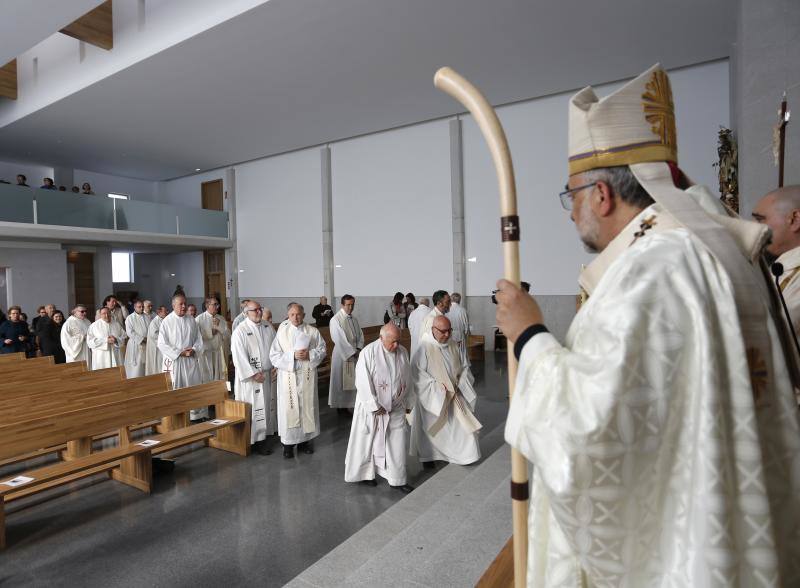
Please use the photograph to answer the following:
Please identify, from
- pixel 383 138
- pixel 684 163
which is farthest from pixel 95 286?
pixel 684 163

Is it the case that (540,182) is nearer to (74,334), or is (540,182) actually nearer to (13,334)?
(74,334)

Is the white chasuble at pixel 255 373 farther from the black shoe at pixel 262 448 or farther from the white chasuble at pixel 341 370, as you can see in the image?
the white chasuble at pixel 341 370

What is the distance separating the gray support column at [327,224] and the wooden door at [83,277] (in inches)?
351

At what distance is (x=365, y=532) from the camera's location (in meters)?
3.80

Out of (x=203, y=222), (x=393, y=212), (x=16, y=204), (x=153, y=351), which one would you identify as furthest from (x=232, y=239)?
(x=153, y=351)

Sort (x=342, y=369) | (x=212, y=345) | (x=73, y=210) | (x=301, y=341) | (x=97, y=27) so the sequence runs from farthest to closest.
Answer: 1. (x=73, y=210)
2. (x=97, y=27)
3. (x=212, y=345)
4. (x=342, y=369)
5. (x=301, y=341)

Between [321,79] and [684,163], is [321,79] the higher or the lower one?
the higher one

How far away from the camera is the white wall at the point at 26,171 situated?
18.3 metres

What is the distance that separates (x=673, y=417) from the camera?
1067 millimetres

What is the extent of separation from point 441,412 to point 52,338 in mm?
8828

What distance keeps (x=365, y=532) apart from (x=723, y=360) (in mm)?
3289

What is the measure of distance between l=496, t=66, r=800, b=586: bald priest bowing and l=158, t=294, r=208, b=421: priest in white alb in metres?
7.62

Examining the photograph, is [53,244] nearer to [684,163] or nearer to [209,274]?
[209,274]

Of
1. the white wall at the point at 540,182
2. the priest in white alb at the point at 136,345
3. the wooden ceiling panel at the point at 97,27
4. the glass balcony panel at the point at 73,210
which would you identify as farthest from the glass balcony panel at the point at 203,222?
the white wall at the point at 540,182
